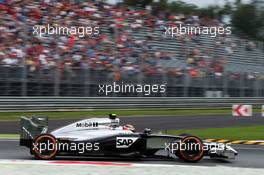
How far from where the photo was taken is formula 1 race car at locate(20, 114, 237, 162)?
7801 millimetres

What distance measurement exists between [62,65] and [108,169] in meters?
11.0

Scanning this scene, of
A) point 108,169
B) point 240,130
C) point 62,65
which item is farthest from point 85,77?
point 108,169

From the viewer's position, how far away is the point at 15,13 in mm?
17578

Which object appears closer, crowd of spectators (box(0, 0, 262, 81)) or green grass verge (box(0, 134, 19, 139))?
green grass verge (box(0, 134, 19, 139))

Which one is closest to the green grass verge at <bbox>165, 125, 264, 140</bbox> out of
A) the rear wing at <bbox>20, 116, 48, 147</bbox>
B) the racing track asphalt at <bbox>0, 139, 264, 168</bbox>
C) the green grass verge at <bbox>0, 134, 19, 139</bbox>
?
the racing track asphalt at <bbox>0, 139, 264, 168</bbox>

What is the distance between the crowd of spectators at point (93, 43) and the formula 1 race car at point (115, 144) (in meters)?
8.62

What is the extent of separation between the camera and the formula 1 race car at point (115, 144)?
7.80m

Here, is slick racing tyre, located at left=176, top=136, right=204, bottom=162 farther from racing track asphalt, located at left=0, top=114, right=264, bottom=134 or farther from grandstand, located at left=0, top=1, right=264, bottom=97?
grandstand, located at left=0, top=1, right=264, bottom=97

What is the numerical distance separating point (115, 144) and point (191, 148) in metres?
1.16

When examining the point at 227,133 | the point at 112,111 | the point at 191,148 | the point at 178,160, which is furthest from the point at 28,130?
the point at 112,111

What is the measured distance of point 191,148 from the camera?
7.84m

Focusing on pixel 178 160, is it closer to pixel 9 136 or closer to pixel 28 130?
pixel 28 130

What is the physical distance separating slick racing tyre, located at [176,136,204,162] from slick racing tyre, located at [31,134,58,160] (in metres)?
1.93

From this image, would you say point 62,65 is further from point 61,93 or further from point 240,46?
point 240,46
